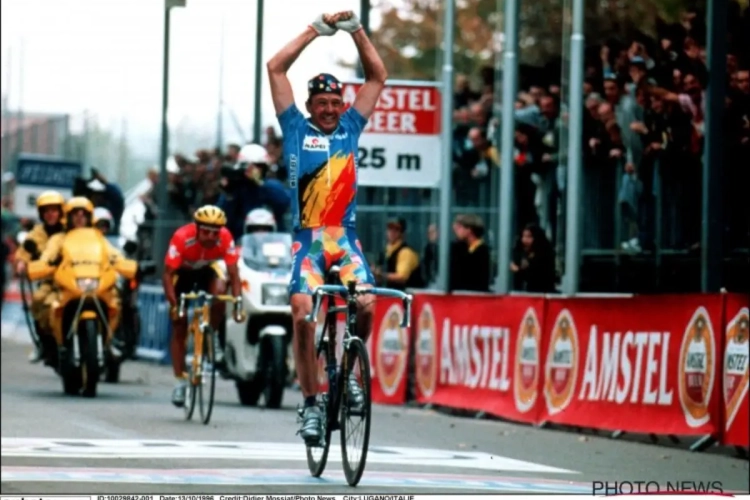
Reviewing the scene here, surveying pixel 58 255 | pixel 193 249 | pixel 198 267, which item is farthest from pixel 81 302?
pixel 193 249

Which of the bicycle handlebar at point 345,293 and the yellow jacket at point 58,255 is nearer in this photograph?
the bicycle handlebar at point 345,293

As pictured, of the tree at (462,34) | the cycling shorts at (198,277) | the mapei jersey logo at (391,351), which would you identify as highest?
the tree at (462,34)

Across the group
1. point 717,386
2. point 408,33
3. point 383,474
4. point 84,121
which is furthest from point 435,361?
point 408,33

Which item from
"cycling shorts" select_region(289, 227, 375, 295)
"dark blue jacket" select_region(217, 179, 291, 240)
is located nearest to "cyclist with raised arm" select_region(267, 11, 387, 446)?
"cycling shorts" select_region(289, 227, 375, 295)

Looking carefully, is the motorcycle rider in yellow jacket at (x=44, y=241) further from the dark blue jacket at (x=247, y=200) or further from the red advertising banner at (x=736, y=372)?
the red advertising banner at (x=736, y=372)

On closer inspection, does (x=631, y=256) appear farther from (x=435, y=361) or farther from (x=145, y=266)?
(x=145, y=266)

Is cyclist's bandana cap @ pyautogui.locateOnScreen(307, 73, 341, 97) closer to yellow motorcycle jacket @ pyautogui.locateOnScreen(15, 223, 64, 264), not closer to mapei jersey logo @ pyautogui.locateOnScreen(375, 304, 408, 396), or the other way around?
mapei jersey logo @ pyautogui.locateOnScreen(375, 304, 408, 396)

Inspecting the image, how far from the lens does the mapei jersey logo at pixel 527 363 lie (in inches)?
717

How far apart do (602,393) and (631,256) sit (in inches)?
58.6

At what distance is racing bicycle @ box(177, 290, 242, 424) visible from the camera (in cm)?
1717

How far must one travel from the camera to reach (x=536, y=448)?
51.3 ft

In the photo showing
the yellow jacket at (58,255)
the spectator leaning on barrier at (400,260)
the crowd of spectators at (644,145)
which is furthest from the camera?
the spectator leaning on barrier at (400,260)

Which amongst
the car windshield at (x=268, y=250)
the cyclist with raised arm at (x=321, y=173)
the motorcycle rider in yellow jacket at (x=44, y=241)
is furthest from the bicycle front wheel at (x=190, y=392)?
the cyclist with raised arm at (x=321, y=173)

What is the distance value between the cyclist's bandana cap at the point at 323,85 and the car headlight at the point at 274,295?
314 inches
